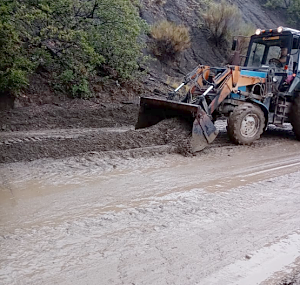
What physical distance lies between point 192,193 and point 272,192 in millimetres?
1220

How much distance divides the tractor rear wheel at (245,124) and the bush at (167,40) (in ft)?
28.4

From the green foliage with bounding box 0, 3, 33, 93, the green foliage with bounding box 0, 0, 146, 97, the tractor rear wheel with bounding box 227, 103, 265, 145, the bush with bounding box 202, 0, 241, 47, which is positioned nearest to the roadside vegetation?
the bush with bounding box 202, 0, 241, 47

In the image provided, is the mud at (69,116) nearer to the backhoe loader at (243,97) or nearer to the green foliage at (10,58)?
the green foliage at (10,58)

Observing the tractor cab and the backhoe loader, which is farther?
the tractor cab

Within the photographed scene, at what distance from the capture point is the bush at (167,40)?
54.5 feet

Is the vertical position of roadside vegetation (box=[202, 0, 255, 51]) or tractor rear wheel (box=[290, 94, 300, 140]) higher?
roadside vegetation (box=[202, 0, 255, 51])

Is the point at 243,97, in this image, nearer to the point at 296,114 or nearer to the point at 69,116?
the point at 296,114

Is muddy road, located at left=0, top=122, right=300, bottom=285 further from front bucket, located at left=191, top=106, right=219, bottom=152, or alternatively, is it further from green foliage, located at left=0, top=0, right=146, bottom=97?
green foliage, located at left=0, top=0, right=146, bottom=97

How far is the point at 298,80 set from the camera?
9523mm

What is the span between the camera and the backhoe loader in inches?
325

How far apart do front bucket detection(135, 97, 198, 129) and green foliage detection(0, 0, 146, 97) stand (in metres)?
3.31

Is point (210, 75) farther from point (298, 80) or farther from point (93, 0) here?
point (93, 0)

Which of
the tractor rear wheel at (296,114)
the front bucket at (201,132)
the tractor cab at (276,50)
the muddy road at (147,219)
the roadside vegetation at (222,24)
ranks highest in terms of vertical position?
the roadside vegetation at (222,24)

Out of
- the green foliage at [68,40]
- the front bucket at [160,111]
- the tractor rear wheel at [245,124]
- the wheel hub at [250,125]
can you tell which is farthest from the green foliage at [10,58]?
the wheel hub at [250,125]
